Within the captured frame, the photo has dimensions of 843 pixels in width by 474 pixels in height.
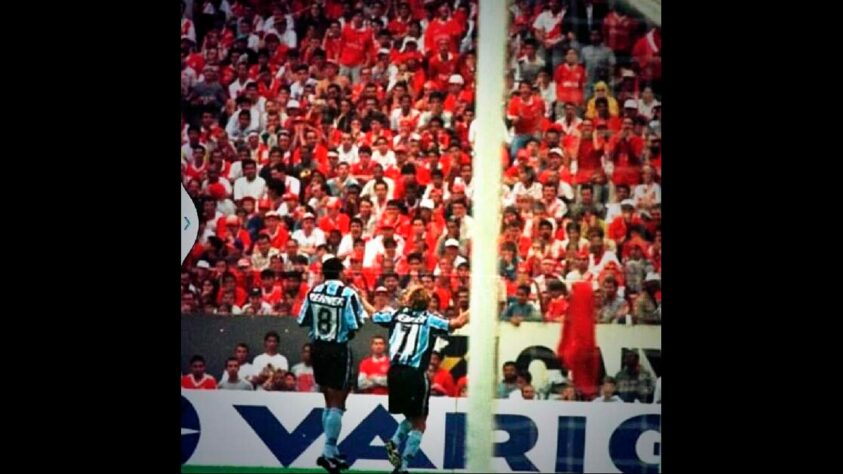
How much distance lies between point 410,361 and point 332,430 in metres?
0.59

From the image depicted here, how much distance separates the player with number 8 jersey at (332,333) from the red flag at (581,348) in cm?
116

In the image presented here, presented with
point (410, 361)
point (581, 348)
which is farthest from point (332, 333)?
point (581, 348)

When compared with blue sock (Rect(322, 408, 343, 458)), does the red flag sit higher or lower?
higher

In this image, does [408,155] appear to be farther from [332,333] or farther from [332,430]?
[332,430]

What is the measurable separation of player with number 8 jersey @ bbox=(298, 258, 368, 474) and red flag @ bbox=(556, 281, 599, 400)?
1.16m

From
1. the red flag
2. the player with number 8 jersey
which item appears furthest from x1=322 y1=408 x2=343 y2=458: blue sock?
the red flag

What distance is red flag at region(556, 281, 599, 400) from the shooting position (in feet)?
17.5

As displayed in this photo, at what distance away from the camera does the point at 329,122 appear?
218 inches

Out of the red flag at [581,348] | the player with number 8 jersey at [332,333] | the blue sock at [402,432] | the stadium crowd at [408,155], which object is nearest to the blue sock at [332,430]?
the player with number 8 jersey at [332,333]

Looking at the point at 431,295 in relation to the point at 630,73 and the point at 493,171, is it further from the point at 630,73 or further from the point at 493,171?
the point at 630,73

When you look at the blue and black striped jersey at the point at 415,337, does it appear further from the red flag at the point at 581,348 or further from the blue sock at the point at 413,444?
the red flag at the point at 581,348

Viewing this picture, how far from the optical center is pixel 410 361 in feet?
17.6

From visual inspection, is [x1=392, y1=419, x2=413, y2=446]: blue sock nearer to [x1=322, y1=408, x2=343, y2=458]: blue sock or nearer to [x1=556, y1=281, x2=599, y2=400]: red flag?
[x1=322, y1=408, x2=343, y2=458]: blue sock

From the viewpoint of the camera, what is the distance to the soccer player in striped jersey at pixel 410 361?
5348 millimetres
